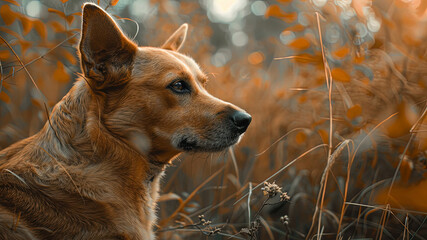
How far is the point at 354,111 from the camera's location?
2.43m

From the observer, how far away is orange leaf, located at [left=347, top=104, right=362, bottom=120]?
2.41 meters

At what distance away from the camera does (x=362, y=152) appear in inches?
108

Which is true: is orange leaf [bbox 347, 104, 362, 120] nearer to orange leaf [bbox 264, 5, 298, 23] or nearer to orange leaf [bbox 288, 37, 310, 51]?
orange leaf [bbox 288, 37, 310, 51]

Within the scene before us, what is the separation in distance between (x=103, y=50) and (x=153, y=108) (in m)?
0.50

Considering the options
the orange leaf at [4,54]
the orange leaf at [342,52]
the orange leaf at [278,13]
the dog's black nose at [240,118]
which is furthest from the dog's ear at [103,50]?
the orange leaf at [342,52]

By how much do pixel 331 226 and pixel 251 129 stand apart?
56.6 inches

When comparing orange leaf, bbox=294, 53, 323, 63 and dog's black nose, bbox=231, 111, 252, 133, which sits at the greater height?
orange leaf, bbox=294, 53, 323, 63

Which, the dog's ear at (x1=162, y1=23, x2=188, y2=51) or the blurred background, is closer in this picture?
the blurred background

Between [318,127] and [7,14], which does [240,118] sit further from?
[7,14]

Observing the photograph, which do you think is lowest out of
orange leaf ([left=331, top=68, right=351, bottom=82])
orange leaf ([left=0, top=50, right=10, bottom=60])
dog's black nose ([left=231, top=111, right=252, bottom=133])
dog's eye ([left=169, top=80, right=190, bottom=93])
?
dog's black nose ([left=231, top=111, right=252, bottom=133])

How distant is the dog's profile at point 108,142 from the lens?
6.01 feet

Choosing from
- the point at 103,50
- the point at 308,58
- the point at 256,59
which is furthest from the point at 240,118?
the point at 256,59

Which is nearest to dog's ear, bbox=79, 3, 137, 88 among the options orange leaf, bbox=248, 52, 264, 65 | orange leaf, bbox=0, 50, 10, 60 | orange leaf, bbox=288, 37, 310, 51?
orange leaf, bbox=0, 50, 10, 60

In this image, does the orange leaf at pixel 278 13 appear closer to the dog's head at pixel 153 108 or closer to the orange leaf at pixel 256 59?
the dog's head at pixel 153 108
